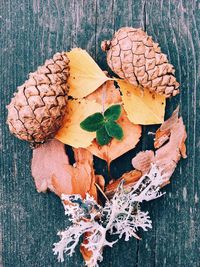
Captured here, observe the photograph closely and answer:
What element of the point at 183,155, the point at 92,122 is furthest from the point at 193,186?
the point at 92,122

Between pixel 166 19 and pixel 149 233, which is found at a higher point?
pixel 166 19

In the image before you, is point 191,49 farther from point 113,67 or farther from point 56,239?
point 56,239

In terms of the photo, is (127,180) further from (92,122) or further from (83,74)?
(83,74)

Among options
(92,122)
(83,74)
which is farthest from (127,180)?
(83,74)

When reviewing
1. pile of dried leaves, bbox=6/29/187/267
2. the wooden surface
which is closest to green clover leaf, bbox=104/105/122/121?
pile of dried leaves, bbox=6/29/187/267

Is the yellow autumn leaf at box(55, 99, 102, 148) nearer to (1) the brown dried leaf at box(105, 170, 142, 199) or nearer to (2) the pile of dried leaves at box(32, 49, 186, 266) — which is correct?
(2) the pile of dried leaves at box(32, 49, 186, 266)

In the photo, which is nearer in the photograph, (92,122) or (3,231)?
(92,122)
